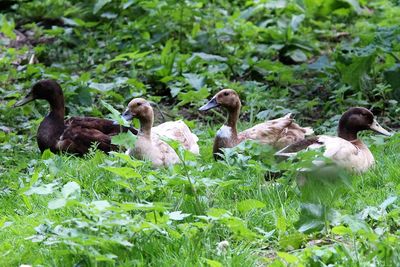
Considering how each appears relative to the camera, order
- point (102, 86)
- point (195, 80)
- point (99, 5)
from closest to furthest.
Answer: point (102, 86) → point (195, 80) → point (99, 5)

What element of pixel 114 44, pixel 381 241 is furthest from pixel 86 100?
pixel 381 241

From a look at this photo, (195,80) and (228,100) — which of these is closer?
(228,100)

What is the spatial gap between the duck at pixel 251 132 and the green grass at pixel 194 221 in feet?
3.86

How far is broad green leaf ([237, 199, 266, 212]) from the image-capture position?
234 inches

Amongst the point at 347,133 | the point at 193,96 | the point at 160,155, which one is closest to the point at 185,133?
the point at 160,155

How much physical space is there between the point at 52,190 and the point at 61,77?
582cm

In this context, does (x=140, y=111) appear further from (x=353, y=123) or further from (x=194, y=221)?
(x=194, y=221)

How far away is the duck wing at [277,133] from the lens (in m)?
8.66

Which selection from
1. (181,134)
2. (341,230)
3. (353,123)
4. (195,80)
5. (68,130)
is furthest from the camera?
(195,80)

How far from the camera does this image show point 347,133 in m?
8.21

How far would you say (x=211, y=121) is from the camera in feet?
34.0

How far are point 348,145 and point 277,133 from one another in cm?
127

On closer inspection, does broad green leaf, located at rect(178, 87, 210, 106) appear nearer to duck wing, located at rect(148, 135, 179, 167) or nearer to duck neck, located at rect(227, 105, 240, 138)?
duck neck, located at rect(227, 105, 240, 138)

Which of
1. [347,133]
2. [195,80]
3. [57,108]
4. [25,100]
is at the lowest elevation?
[195,80]
